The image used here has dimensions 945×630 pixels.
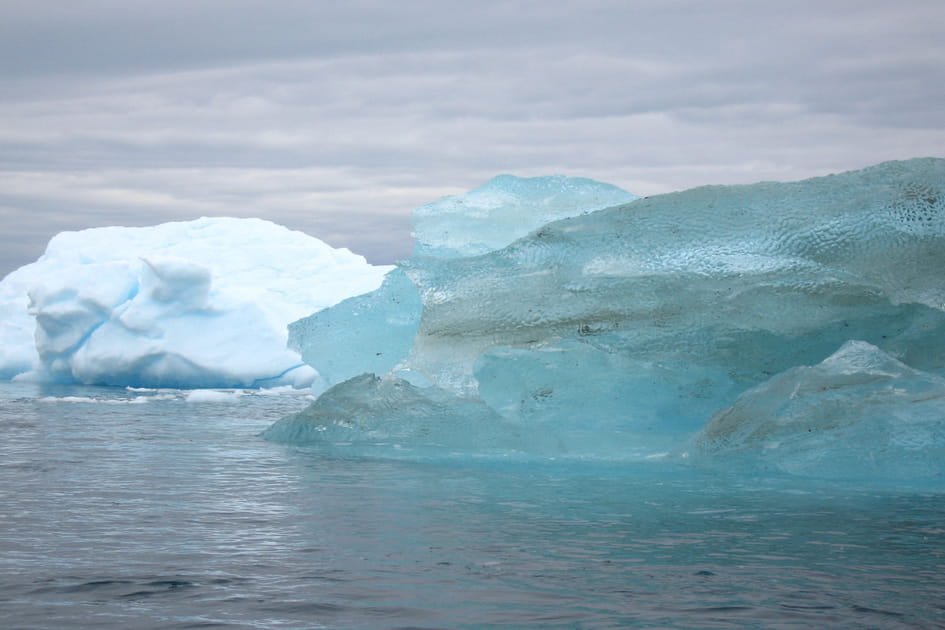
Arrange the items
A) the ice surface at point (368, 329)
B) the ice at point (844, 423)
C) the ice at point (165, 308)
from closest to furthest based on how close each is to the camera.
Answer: the ice at point (844, 423) < the ice surface at point (368, 329) < the ice at point (165, 308)

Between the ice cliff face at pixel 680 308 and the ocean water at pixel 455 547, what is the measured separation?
522 mm

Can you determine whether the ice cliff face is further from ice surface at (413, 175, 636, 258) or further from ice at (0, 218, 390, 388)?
ice at (0, 218, 390, 388)

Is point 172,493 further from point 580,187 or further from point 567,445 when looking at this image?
point 580,187

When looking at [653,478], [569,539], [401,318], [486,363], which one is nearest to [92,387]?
[401,318]

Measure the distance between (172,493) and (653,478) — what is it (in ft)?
9.67

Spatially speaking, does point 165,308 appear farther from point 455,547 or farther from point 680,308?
point 455,547

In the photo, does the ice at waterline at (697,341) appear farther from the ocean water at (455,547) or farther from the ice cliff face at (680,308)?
the ocean water at (455,547)

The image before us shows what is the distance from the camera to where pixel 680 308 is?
7363mm

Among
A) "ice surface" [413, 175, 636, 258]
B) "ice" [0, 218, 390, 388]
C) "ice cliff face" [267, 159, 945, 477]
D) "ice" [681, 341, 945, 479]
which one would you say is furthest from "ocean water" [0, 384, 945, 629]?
"ice" [0, 218, 390, 388]

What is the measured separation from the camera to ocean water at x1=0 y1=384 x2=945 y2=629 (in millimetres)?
3484

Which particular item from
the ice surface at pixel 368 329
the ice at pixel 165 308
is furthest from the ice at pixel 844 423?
the ice at pixel 165 308

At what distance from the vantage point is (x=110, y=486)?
6469mm

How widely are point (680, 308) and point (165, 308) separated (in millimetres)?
12928

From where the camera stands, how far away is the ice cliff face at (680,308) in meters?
7.20
